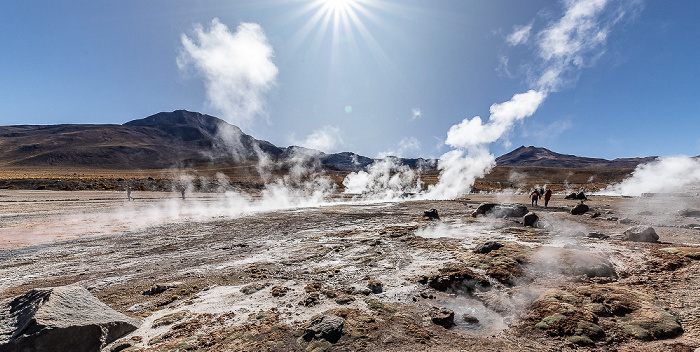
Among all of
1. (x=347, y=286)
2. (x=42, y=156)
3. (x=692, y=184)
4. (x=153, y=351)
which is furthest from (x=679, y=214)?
(x=42, y=156)

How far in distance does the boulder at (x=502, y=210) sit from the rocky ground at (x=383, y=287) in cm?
579

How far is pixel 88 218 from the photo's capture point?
21.3 m

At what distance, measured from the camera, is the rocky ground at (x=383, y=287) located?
5133mm

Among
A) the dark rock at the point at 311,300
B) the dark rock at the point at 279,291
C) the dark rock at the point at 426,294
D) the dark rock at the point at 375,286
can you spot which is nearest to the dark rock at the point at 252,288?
the dark rock at the point at 279,291

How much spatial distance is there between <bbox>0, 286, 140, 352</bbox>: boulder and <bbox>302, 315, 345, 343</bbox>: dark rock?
374 centimetres

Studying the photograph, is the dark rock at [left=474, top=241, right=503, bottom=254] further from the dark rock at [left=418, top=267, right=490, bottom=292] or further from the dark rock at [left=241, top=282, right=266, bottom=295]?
the dark rock at [left=241, top=282, right=266, bottom=295]

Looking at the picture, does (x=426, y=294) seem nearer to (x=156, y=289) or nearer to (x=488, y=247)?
(x=488, y=247)

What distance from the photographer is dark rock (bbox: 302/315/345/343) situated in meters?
5.12

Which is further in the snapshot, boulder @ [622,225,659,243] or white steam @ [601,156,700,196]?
white steam @ [601,156,700,196]

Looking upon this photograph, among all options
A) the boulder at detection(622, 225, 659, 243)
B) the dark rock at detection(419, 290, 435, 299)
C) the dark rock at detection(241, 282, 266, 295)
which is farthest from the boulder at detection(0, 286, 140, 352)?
the boulder at detection(622, 225, 659, 243)

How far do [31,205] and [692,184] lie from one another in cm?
9641

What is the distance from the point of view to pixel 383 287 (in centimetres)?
787

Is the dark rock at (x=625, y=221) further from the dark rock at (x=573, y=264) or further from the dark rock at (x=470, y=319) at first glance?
the dark rock at (x=470, y=319)

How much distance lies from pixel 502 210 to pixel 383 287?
17.6 meters
